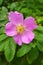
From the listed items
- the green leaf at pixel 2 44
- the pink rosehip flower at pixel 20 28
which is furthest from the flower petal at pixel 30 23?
the green leaf at pixel 2 44

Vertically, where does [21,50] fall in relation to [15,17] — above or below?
below

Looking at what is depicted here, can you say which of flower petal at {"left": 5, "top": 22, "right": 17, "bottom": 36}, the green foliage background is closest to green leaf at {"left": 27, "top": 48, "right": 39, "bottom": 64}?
the green foliage background

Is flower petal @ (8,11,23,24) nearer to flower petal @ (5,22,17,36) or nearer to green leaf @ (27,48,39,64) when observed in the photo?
flower petal @ (5,22,17,36)

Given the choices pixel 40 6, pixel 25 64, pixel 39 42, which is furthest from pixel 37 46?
pixel 40 6

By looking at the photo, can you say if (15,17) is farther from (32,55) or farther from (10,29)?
(32,55)

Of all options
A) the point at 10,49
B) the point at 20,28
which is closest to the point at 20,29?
the point at 20,28

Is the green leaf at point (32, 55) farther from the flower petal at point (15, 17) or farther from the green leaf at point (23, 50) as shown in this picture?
the flower petal at point (15, 17)
